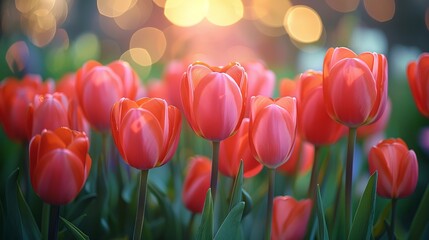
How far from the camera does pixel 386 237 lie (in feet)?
3.09

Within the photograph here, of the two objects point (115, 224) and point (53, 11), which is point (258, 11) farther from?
point (115, 224)

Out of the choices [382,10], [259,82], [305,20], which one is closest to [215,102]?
[259,82]

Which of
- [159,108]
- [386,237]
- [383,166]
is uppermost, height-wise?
[159,108]

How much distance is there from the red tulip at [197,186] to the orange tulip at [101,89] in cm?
19

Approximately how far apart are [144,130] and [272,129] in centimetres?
19

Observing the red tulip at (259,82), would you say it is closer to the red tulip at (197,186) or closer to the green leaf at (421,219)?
the red tulip at (197,186)

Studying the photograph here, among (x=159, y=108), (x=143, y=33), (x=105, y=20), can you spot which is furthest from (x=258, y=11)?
(x=159, y=108)

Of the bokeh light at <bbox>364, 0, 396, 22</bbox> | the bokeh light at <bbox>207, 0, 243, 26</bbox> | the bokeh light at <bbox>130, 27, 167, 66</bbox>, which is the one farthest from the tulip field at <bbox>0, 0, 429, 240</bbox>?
the bokeh light at <bbox>130, 27, 167, 66</bbox>

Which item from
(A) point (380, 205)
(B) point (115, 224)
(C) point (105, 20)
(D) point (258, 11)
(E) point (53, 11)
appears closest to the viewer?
(B) point (115, 224)

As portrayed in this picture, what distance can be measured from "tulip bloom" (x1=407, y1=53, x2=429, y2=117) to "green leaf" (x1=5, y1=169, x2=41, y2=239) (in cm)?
67

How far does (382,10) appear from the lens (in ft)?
17.5

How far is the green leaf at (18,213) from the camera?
2.69ft

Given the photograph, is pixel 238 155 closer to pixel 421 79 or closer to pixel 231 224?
pixel 231 224

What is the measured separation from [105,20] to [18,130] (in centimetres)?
776
